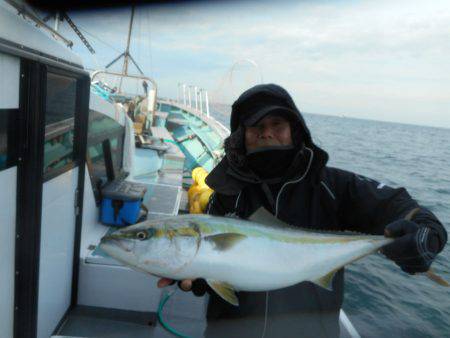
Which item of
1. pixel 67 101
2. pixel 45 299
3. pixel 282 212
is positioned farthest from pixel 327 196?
pixel 45 299

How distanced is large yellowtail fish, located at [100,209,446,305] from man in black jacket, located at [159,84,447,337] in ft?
0.91

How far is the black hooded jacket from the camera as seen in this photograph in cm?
261

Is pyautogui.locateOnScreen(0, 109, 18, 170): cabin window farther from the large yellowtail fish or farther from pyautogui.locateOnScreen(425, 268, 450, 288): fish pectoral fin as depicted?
pyautogui.locateOnScreen(425, 268, 450, 288): fish pectoral fin

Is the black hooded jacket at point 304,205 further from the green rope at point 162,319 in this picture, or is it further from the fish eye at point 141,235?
the green rope at point 162,319

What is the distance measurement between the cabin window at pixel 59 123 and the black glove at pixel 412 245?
2667 mm

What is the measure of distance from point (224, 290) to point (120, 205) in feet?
10.6

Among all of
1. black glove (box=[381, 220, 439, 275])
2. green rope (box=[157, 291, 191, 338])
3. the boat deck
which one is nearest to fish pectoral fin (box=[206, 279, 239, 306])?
black glove (box=[381, 220, 439, 275])

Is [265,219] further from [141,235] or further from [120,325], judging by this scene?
[120,325]

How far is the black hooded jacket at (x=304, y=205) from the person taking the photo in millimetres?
2609

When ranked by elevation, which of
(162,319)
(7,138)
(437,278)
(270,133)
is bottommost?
(162,319)

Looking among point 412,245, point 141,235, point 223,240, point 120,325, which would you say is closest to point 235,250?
point 223,240

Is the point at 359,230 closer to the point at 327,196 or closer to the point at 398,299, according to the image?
the point at 327,196

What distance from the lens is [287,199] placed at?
9.13ft

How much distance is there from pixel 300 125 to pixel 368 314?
530cm
